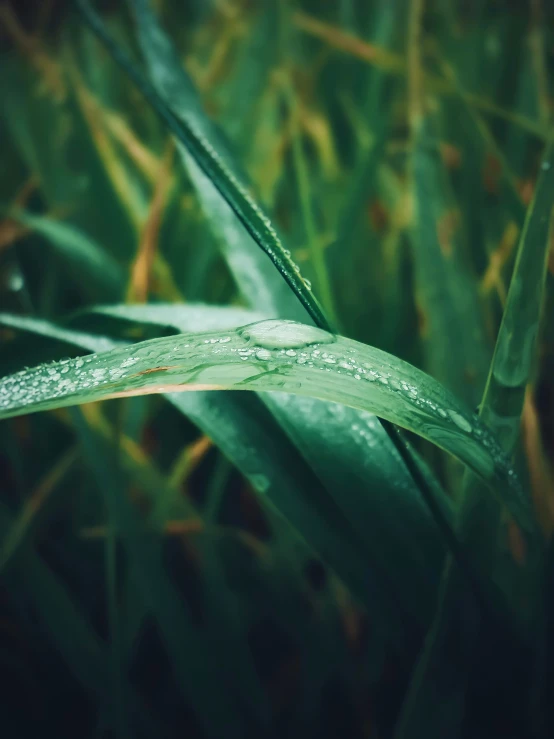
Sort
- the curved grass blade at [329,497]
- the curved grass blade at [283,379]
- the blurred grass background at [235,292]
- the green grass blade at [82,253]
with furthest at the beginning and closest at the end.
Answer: the green grass blade at [82,253] → the blurred grass background at [235,292] → the curved grass blade at [329,497] → the curved grass blade at [283,379]

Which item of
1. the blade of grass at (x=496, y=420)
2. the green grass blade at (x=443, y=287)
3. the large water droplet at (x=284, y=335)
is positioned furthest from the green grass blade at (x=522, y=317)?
the green grass blade at (x=443, y=287)

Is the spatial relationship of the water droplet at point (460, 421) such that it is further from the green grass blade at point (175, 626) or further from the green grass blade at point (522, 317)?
the green grass blade at point (175, 626)

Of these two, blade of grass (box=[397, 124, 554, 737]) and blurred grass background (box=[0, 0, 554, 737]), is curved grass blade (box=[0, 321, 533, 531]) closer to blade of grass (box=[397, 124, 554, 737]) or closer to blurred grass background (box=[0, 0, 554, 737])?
blade of grass (box=[397, 124, 554, 737])

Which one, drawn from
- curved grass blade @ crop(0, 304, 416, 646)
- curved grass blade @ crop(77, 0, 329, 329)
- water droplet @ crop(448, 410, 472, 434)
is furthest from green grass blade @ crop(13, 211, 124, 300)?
water droplet @ crop(448, 410, 472, 434)

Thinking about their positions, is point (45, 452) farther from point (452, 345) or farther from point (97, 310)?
point (452, 345)

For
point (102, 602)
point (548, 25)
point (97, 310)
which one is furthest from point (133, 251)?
point (548, 25)

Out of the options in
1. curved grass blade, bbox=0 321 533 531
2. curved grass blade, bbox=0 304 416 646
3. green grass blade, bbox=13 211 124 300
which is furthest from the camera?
green grass blade, bbox=13 211 124 300

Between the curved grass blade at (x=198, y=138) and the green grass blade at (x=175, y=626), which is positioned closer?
the curved grass blade at (x=198, y=138)
